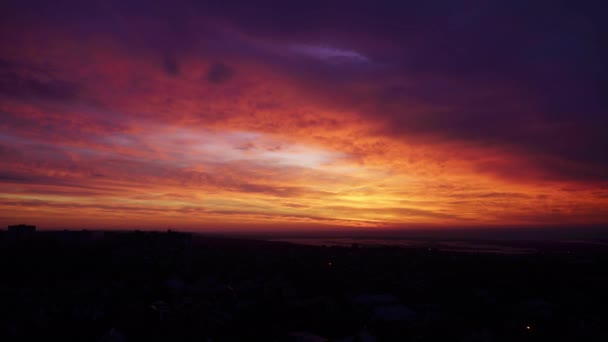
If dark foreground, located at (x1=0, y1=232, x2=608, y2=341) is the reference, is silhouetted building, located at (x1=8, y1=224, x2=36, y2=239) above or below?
above

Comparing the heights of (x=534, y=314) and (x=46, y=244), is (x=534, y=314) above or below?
below

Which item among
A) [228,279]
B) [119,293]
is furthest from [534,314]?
[119,293]

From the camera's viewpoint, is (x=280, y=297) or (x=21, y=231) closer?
(x=280, y=297)

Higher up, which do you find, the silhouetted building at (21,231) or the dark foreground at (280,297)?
the silhouetted building at (21,231)

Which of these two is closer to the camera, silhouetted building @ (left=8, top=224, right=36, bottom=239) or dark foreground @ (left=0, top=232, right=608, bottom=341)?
dark foreground @ (left=0, top=232, right=608, bottom=341)

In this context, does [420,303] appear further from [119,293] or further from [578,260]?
[578,260]
